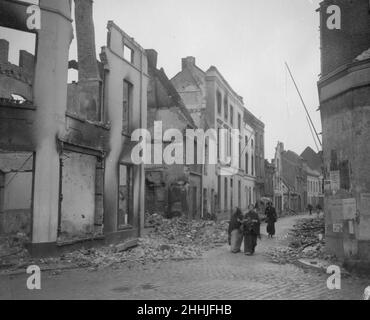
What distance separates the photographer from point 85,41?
14.9 meters

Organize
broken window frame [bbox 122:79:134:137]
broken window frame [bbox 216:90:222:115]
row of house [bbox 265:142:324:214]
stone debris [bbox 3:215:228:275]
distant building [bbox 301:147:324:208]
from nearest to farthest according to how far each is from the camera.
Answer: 1. stone debris [bbox 3:215:228:275]
2. broken window frame [bbox 122:79:134:137]
3. broken window frame [bbox 216:90:222:115]
4. row of house [bbox 265:142:324:214]
5. distant building [bbox 301:147:324:208]

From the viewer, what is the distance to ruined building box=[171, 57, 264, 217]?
29.0m

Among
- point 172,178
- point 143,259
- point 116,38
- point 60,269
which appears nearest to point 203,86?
point 172,178

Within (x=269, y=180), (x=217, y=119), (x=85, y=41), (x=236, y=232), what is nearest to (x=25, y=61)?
(x=85, y=41)

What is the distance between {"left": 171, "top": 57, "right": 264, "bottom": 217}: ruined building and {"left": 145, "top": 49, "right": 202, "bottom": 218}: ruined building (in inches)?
89.7

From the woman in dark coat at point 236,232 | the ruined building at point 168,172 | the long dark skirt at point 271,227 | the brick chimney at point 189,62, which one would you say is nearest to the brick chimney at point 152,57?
the ruined building at point 168,172

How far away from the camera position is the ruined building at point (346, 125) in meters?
10.3

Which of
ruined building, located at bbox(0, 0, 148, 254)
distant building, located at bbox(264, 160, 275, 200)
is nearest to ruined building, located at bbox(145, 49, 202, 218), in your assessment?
ruined building, located at bbox(0, 0, 148, 254)

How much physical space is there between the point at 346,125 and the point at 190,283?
19.2ft

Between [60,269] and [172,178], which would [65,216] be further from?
[172,178]

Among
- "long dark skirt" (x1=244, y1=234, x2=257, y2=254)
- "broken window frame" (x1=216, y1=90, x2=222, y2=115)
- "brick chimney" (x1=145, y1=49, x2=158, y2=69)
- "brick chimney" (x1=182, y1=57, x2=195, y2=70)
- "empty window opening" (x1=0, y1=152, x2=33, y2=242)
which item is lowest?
"long dark skirt" (x1=244, y1=234, x2=257, y2=254)

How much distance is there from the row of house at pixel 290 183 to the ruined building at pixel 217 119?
10237mm

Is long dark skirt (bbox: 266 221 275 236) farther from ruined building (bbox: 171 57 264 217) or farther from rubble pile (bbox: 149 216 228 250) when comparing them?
ruined building (bbox: 171 57 264 217)

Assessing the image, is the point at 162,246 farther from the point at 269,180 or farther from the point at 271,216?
the point at 269,180
